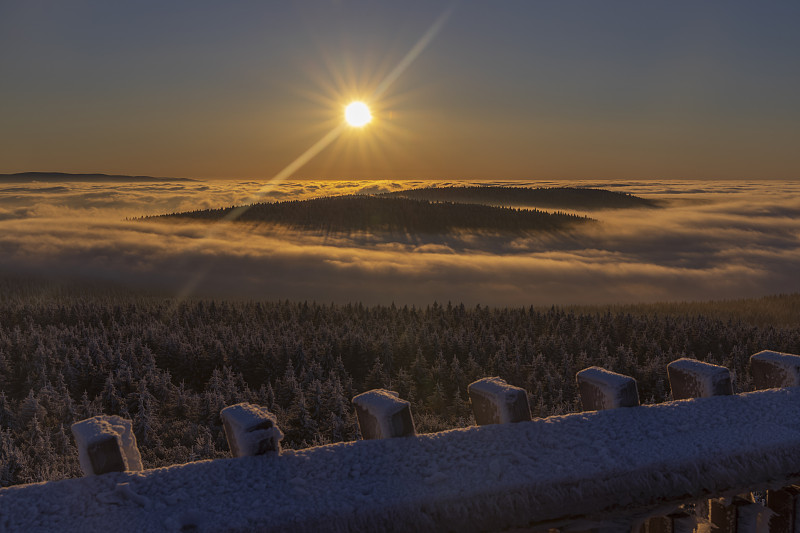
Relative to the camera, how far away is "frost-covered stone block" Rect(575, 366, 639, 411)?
11.5ft

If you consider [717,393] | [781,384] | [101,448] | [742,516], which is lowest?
[742,516]

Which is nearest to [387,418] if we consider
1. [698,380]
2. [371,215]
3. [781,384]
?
[698,380]

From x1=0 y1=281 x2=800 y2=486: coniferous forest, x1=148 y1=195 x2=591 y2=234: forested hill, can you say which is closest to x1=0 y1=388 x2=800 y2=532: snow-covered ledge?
x1=0 y1=281 x2=800 y2=486: coniferous forest

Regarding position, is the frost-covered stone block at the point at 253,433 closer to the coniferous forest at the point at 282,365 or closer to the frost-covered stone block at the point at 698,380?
the frost-covered stone block at the point at 698,380

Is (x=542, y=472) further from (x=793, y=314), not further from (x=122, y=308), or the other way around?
(x=793, y=314)

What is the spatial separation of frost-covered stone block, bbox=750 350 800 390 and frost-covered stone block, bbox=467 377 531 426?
2026 mm

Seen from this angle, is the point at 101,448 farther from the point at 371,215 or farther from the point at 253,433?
the point at 371,215

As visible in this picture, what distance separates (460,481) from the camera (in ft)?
8.96

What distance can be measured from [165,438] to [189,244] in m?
76.6

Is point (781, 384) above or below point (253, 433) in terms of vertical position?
below

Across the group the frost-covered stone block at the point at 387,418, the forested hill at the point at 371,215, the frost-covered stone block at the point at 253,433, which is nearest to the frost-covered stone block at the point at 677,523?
the frost-covered stone block at the point at 387,418

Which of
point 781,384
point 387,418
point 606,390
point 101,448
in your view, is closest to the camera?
point 101,448

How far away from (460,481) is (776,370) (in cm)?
289

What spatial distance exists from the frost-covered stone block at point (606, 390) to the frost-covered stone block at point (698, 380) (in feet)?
1.63
